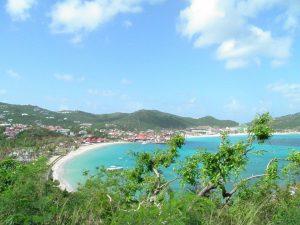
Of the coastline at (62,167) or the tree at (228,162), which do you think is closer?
the tree at (228,162)

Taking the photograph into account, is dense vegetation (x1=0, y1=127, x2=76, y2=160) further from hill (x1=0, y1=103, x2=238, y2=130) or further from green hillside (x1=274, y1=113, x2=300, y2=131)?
green hillside (x1=274, y1=113, x2=300, y2=131)

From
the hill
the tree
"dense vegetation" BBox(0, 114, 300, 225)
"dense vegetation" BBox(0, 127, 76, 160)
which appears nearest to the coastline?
"dense vegetation" BBox(0, 127, 76, 160)

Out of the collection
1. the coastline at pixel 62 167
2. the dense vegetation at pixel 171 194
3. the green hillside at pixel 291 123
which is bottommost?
the coastline at pixel 62 167

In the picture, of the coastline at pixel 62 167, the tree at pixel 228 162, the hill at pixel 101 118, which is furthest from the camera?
the hill at pixel 101 118

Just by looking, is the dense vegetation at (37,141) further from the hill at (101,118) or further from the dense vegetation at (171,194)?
the dense vegetation at (171,194)

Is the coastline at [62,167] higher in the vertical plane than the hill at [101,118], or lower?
lower

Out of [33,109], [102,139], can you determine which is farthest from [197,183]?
[33,109]

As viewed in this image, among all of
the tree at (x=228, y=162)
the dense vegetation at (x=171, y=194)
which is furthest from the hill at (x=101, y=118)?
the tree at (x=228, y=162)

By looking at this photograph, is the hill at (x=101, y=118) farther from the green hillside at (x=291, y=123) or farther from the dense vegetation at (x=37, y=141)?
the dense vegetation at (x=37, y=141)

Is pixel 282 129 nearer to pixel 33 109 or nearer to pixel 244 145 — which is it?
pixel 33 109

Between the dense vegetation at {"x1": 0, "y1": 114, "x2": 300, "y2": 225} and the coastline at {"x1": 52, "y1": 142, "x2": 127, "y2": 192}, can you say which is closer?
the dense vegetation at {"x1": 0, "y1": 114, "x2": 300, "y2": 225}

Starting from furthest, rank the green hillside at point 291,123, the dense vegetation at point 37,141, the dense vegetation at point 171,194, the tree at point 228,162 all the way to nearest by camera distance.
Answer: the green hillside at point 291,123, the dense vegetation at point 37,141, the tree at point 228,162, the dense vegetation at point 171,194
